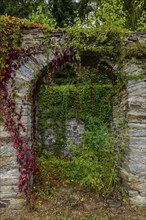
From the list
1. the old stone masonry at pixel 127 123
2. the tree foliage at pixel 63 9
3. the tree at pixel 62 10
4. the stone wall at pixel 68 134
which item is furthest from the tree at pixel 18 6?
the old stone masonry at pixel 127 123

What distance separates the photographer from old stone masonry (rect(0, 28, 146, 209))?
394 centimetres

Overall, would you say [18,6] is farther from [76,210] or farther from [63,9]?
[76,210]

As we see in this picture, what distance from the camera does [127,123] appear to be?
409 centimetres

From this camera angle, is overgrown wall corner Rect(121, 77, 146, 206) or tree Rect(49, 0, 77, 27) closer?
overgrown wall corner Rect(121, 77, 146, 206)

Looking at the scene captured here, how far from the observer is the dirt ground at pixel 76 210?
12.2ft

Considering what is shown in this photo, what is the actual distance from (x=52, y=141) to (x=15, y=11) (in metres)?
6.42

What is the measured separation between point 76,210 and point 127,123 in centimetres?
165

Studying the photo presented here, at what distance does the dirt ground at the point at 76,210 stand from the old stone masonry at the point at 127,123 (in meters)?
0.18

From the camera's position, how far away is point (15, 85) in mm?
3998

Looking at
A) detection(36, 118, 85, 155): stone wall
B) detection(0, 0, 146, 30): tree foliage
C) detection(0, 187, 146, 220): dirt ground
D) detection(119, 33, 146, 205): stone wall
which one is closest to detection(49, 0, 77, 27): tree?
detection(0, 0, 146, 30): tree foliage

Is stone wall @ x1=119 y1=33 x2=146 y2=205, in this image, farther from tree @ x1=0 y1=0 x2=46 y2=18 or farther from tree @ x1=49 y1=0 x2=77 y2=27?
tree @ x1=0 y1=0 x2=46 y2=18

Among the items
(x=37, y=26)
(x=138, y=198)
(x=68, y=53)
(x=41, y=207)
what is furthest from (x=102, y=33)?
(x=41, y=207)

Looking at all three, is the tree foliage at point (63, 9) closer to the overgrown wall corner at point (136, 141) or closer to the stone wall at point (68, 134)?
the stone wall at point (68, 134)

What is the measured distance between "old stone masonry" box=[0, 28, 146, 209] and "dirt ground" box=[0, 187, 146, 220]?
0.58 ft
